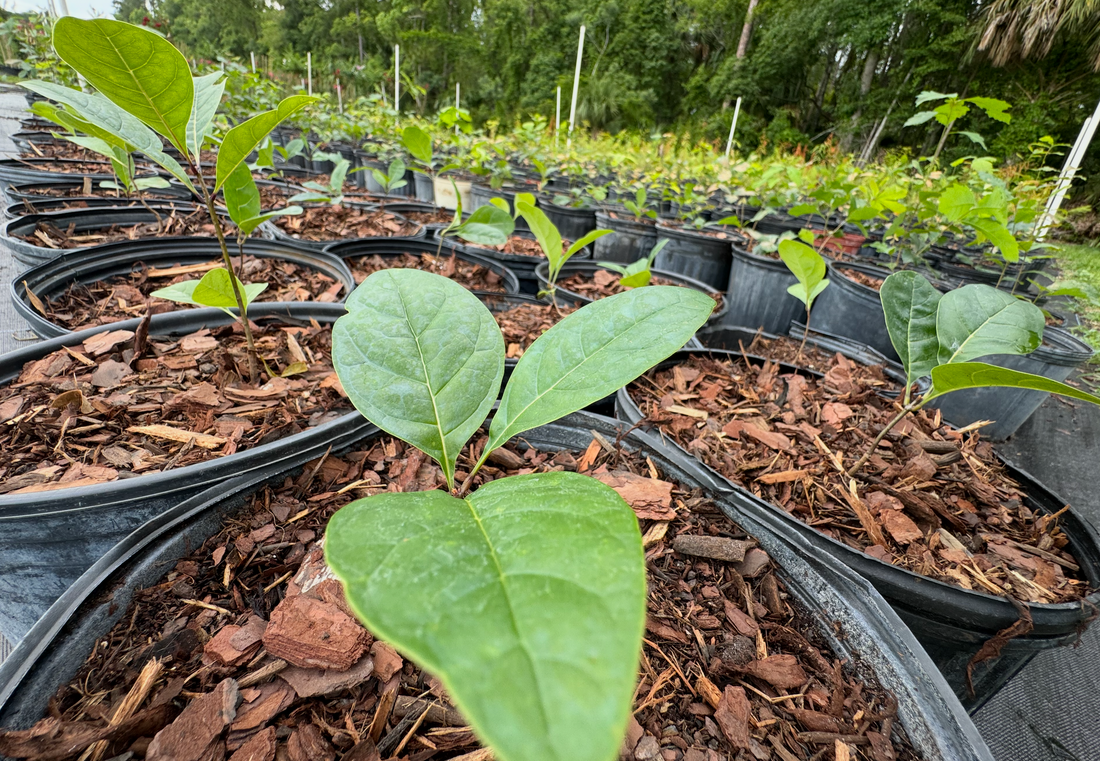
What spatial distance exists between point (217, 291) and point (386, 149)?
3.82 metres

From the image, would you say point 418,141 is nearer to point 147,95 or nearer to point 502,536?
point 147,95

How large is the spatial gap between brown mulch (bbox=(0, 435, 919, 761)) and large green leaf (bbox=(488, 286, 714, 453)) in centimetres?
32

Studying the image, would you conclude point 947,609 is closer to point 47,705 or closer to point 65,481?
point 47,705

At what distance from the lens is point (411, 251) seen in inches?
85.7

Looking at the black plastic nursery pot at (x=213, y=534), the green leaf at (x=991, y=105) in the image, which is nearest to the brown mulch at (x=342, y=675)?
the black plastic nursery pot at (x=213, y=534)

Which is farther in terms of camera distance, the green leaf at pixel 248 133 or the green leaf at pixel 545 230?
the green leaf at pixel 545 230

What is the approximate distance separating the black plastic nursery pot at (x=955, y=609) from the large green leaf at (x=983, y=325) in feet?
1.18

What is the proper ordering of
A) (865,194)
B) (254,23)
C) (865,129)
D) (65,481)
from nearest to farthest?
(65,481) → (865,194) → (865,129) → (254,23)

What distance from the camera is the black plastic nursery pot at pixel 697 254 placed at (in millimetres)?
2855

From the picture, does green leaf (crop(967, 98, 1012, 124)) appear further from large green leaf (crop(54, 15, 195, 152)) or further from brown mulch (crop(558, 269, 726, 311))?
large green leaf (crop(54, 15, 195, 152))

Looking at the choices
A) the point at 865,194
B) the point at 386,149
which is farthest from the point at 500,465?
the point at 386,149

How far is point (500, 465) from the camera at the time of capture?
0.90m

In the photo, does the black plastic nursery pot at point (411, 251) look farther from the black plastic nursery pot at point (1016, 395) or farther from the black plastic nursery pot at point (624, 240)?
the black plastic nursery pot at point (1016, 395)

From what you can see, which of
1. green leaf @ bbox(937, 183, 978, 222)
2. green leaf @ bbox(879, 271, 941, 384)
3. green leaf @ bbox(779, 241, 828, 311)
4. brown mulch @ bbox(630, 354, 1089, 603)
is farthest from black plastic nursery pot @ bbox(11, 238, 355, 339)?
green leaf @ bbox(937, 183, 978, 222)
